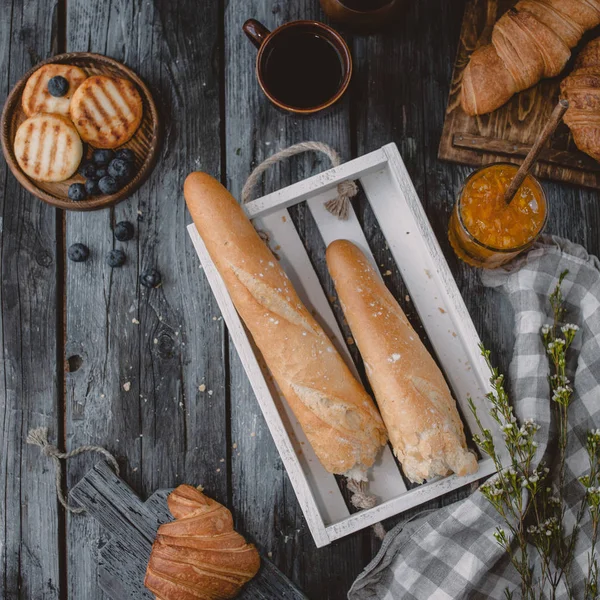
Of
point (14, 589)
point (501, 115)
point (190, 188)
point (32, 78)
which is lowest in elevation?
point (14, 589)

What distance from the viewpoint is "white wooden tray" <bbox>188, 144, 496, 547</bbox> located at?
1.25 metres

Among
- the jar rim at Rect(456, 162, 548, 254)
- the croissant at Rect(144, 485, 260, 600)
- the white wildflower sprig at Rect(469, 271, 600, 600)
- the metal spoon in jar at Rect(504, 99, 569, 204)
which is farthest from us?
the croissant at Rect(144, 485, 260, 600)

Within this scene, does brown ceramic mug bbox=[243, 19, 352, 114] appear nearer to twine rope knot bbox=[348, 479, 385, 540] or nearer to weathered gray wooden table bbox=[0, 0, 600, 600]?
weathered gray wooden table bbox=[0, 0, 600, 600]

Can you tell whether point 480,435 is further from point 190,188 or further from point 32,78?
point 32,78

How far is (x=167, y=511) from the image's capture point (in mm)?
1423

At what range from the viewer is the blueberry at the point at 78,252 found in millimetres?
1490

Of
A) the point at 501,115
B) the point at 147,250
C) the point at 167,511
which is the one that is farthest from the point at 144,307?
the point at 501,115

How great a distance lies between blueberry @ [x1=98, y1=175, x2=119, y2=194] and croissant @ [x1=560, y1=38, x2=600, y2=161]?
1.07 m

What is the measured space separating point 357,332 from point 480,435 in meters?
0.37

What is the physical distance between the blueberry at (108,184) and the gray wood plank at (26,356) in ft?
0.67

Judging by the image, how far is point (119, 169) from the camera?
1.42 meters

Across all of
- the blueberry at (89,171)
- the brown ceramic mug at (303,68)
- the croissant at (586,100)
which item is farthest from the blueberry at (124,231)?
the croissant at (586,100)

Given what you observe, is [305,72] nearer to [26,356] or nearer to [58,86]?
[58,86]

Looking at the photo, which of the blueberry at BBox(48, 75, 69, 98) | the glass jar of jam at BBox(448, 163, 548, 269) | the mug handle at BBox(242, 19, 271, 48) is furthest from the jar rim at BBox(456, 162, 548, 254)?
the blueberry at BBox(48, 75, 69, 98)
